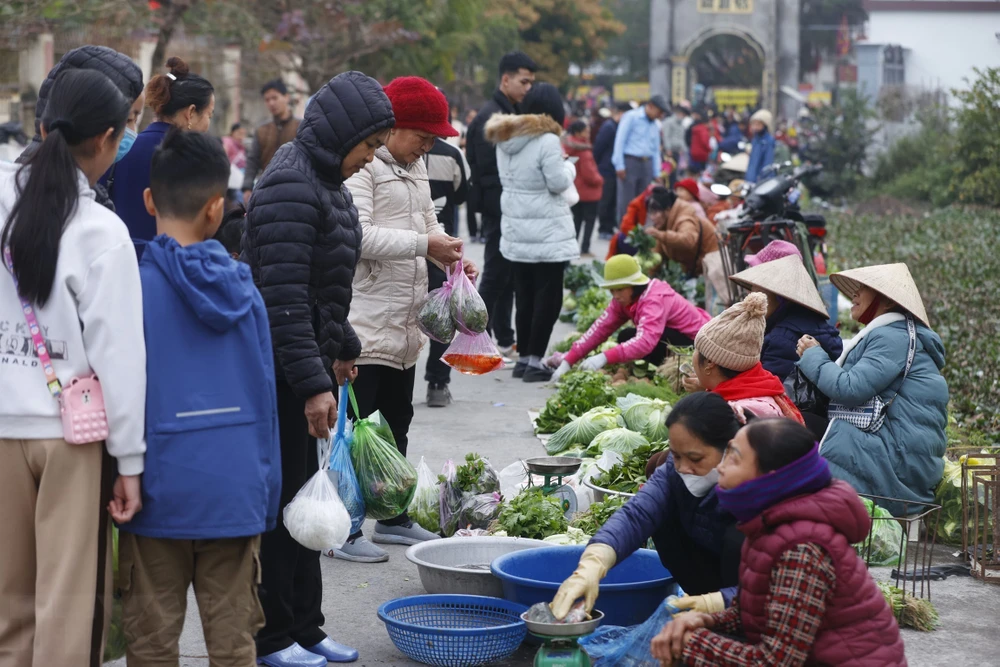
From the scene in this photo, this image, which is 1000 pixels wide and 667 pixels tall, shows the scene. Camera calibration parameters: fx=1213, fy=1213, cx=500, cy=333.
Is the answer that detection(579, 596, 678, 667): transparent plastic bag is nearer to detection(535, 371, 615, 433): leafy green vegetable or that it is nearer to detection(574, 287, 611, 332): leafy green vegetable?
detection(535, 371, 615, 433): leafy green vegetable

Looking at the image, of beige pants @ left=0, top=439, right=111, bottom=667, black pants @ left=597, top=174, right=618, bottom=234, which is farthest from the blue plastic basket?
black pants @ left=597, top=174, right=618, bottom=234

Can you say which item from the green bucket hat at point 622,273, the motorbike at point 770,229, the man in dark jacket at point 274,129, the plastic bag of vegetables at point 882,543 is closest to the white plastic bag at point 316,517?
the plastic bag of vegetables at point 882,543

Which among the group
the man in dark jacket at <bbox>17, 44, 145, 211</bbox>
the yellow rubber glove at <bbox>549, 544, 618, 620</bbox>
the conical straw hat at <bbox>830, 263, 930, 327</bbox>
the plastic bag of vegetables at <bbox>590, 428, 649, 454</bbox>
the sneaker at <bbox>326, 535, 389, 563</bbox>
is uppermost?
the man in dark jacket at <bbox>17, 44, 145, 211</bbox>

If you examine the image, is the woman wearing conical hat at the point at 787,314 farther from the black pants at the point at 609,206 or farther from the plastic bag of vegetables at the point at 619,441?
the black pants at the point at 609,206

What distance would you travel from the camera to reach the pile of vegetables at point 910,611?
4.58 metres

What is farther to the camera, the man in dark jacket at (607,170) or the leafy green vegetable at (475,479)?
the man in dark jacket at (607,170)

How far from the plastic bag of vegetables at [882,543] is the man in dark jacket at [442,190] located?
328 cm

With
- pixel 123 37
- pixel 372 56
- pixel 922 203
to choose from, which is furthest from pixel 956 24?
pixel 123 37

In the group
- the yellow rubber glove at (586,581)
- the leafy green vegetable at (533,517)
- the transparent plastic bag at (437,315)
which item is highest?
the transparent plastic bag at (437,315)

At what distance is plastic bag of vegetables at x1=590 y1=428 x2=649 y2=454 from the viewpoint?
632 cm

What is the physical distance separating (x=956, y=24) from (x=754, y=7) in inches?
866

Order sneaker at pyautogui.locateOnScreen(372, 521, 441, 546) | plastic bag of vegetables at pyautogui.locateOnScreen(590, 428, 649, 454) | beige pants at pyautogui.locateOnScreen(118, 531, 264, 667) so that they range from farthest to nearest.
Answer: plastic bag of vegetables at pyautogui.locateOnScreen(590, 428, 649, 454), sneaker at pyautogui.locateOnScreen(372, 521, 441, 546), beige pants at pyautogui.locateOnScreen(118, 531, 264, 667)

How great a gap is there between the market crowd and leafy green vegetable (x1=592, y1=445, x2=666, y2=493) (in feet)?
2.13

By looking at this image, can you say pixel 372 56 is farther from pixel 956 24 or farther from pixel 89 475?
pixel 89 475
